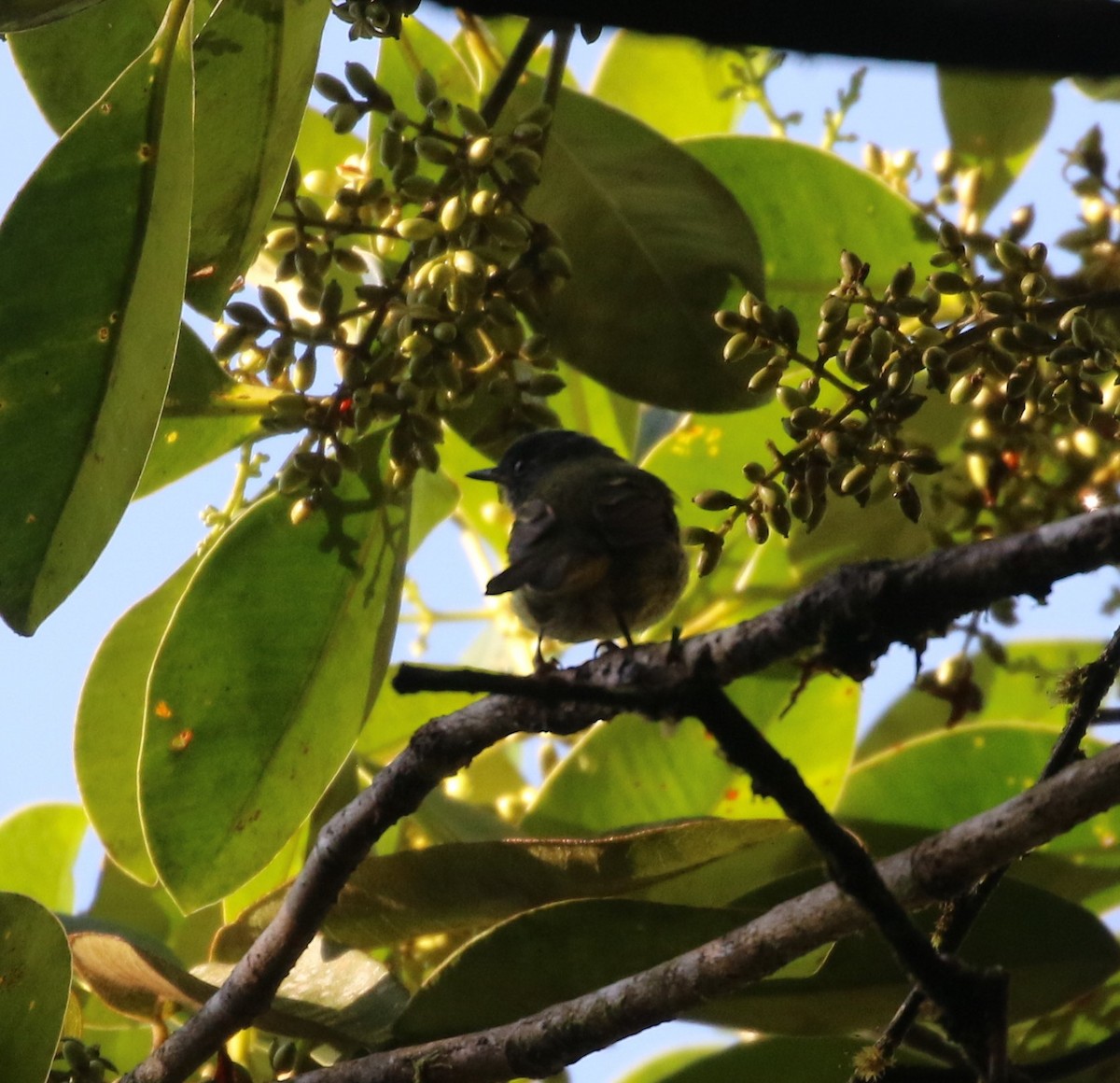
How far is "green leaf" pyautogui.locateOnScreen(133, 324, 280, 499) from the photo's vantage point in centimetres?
220

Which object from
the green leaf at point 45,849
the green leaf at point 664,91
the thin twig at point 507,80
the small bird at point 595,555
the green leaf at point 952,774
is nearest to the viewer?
the thin twig at point 507,80

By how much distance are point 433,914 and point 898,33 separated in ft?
5.46

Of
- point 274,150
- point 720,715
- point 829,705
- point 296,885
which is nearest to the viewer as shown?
point 720,715

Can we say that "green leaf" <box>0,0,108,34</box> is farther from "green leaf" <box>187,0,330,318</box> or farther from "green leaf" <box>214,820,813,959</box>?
"green leaf" <box>214,820,813,959</box>

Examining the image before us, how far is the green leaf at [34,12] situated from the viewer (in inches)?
62.7

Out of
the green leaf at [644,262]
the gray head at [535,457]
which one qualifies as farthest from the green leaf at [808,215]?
the gray head at [535,457]

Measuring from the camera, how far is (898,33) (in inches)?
27.9

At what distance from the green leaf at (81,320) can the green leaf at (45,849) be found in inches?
53.9

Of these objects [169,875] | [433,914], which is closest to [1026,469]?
[433,914]

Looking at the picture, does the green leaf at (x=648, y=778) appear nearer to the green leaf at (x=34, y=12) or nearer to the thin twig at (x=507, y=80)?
the thin twig at (x=507, y=80)

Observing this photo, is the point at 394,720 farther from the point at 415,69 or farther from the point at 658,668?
the point at 658,668

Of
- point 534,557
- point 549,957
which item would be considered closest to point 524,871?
point 549,957

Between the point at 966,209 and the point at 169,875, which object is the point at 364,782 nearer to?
the point at 169,875

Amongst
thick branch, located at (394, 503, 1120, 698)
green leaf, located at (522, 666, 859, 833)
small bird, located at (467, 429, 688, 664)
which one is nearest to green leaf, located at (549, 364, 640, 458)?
small bird, located at (467, 429, 688, 664)
